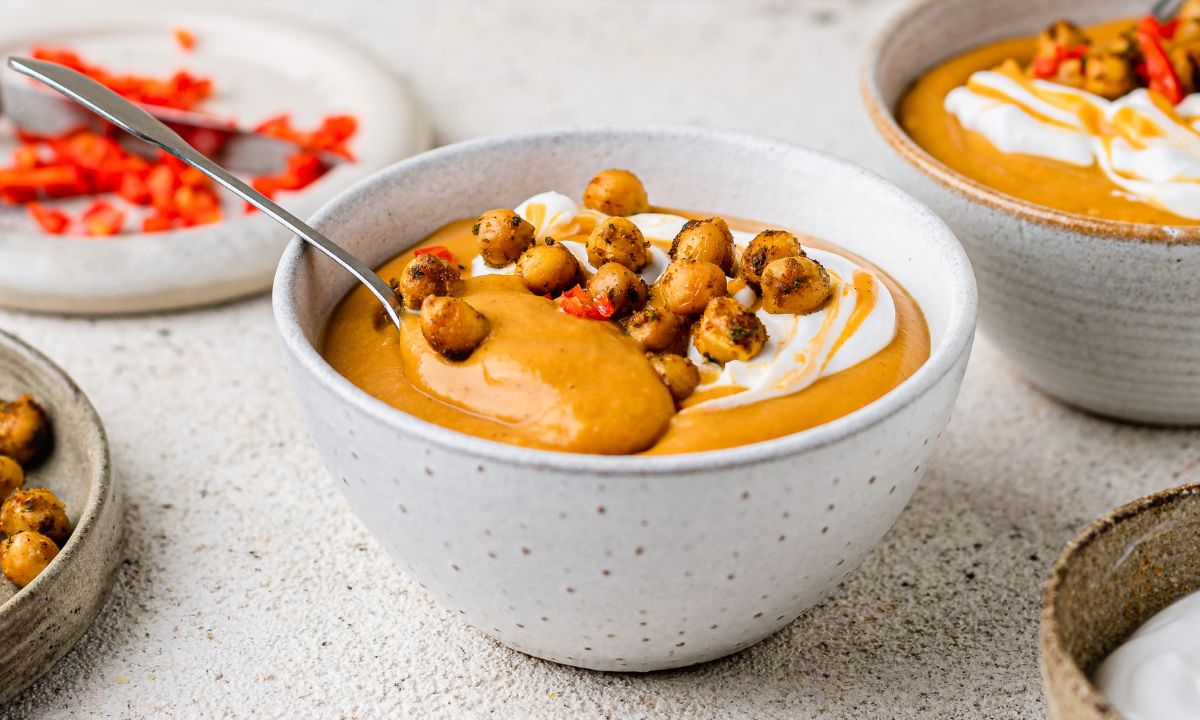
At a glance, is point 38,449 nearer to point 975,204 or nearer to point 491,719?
point 491,719

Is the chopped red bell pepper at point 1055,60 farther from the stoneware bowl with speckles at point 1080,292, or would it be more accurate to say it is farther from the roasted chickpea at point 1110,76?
the stoneware bowl with speckles at point 1080,292

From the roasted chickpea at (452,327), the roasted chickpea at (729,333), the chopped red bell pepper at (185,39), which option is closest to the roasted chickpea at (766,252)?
the roasted chickpea at (729,333)

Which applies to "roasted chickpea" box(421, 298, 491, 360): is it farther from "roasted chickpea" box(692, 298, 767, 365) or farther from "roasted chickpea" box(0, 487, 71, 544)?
"roasted chickpea" box(0, 487, 71, 544)

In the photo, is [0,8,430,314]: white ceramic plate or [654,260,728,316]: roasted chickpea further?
[0,8,430,314]: white ceramic plate

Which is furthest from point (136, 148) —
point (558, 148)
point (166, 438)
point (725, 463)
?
point (725, 463)

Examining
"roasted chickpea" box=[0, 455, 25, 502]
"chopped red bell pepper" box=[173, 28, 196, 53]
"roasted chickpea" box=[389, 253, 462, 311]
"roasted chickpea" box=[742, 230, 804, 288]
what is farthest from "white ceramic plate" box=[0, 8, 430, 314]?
"roasted chickpea" box=[742, 230, 804, 288]

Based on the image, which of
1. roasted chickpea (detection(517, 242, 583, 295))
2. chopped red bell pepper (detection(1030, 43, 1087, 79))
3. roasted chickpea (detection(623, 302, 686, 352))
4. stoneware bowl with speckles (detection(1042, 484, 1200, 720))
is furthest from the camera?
chopped red bell pepper (detection(1030, 43, 1087, 79))
